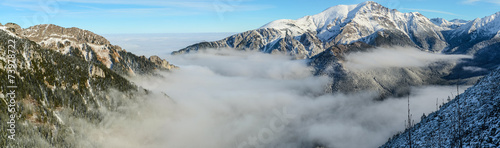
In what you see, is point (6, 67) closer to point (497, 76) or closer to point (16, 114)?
point (16, 114)

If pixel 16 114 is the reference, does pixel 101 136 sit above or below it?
below

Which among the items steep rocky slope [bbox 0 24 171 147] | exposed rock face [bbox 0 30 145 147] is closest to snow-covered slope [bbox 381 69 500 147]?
steep rocky slope [bbox 0 24 171 147]

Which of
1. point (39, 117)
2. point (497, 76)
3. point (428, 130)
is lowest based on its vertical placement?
point (39, 117)

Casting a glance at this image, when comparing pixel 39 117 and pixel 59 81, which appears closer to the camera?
pixel 39 117

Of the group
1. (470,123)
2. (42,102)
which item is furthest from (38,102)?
(470,123)

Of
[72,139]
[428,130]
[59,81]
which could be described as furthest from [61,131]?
[428,130]

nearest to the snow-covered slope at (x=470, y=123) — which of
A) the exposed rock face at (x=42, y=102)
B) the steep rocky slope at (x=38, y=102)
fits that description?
the steep rocky slope at (x=38, y=102)

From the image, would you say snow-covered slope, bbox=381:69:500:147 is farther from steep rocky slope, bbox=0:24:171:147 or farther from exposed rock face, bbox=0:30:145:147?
exposed rock face, bbox=0:30:145:147

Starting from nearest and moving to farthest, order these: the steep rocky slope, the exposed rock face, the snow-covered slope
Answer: the snow-covered slope
the steep rocky slope
the exposed rock face

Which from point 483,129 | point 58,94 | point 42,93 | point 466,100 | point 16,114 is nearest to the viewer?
point 483,129
